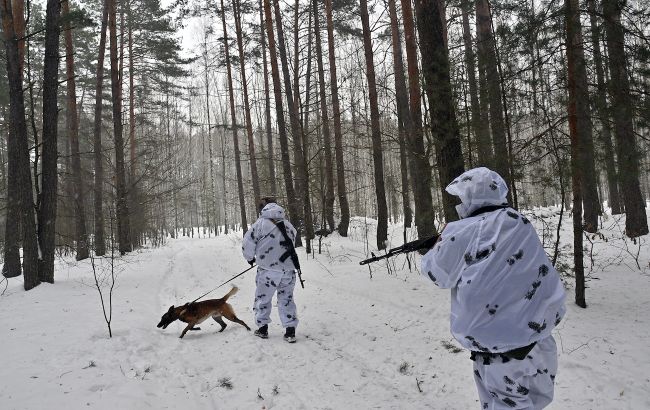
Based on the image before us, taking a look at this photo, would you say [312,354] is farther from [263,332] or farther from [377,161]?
[377,161]

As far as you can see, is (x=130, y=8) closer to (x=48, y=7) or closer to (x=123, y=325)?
(x=48, y=7)

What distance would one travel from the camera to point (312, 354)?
16.8 feet

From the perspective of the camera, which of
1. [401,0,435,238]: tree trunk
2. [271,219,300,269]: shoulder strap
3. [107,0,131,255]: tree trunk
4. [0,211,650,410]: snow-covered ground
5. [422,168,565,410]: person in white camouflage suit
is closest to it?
[422,168,565,410]: person in white camouflage suit

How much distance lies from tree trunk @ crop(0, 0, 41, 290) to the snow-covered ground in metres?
0.63

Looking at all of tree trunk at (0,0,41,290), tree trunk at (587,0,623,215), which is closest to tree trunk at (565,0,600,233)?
tree trunk at (587,0,623,215)

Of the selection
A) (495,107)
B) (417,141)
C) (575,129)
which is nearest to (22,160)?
(417,141)

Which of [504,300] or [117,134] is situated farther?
[117,134]

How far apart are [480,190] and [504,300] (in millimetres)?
644

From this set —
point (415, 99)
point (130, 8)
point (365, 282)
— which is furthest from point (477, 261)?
point (130, 8)

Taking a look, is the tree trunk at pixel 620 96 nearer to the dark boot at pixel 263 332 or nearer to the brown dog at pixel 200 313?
the dark boot at pixel 263 332

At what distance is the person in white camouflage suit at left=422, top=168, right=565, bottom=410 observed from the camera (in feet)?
7.63

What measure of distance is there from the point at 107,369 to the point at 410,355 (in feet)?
11.1

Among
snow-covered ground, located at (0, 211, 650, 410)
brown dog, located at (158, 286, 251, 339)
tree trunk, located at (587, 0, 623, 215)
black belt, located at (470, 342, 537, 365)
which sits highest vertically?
tree trunk, located at (587, 0, 623, 215)

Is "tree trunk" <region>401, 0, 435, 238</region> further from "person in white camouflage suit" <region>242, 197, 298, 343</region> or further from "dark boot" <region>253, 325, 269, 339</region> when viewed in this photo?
"dark boot" <region>253, 325, 269, 339</region>
